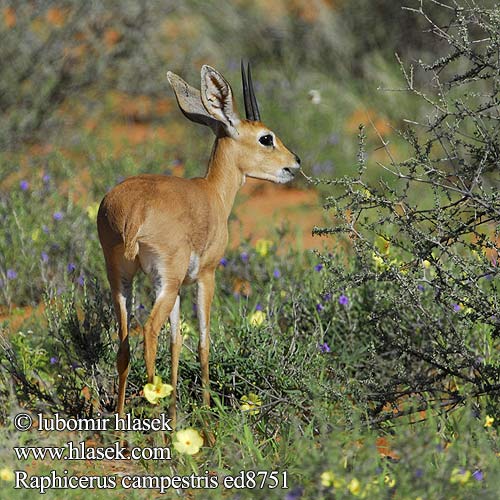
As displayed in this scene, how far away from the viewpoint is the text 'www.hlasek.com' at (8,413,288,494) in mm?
3320

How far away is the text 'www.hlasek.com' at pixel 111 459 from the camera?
332 centimetres

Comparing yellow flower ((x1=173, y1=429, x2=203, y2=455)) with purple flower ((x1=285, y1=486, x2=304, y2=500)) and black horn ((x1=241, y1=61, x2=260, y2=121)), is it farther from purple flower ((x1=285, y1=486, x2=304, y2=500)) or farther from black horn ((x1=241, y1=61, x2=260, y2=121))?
black horn ((x1=241, y1=61, x2=260, y2=121))

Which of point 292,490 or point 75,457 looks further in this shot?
A: point 75,457

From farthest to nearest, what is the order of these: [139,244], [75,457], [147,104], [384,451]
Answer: [147,104], [384,451], [139,244], [75,457]

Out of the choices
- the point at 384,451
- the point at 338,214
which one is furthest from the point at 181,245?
the point at 384,451

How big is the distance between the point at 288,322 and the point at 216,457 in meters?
1.60

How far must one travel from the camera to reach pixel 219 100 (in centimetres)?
478

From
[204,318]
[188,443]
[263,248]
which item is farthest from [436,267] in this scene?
[263,248]

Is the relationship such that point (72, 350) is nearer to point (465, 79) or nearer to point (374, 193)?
point (374, 193)

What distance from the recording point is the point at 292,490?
3.07 m

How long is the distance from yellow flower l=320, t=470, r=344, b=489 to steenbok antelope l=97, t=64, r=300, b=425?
3.73ft

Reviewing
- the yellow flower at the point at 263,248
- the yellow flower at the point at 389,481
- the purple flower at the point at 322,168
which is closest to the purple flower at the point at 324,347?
the yellow flower at the point at 263,248

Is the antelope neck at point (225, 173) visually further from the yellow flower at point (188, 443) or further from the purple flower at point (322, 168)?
the purple flower at point (322, 168)

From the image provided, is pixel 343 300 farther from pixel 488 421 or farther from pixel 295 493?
pixel 295 493
